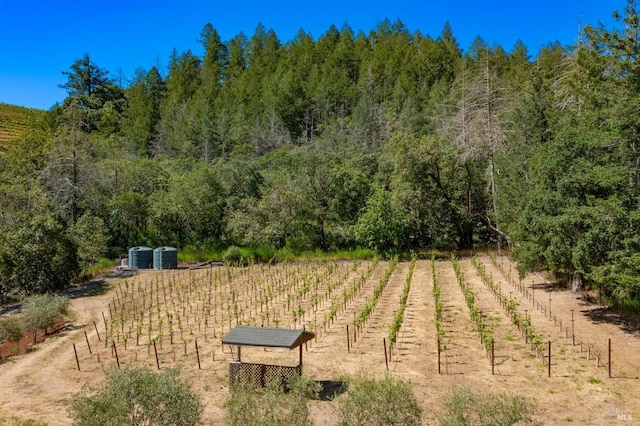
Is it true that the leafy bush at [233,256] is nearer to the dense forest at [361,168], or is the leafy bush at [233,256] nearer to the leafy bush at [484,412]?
the dense forest at [361,168]

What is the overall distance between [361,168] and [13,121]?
70.6 m

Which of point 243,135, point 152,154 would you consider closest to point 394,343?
point 243,135

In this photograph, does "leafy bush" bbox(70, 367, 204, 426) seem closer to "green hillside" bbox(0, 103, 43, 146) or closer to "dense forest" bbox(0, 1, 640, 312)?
"dense forest" bbox(0, 1, 640, 312)

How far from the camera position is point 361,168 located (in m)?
37.6

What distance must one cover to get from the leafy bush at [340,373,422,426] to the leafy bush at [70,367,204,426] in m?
2.63

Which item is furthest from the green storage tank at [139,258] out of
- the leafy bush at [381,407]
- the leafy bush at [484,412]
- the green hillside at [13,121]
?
the green hillside at [13,121]

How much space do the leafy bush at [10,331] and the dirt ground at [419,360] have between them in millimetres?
959

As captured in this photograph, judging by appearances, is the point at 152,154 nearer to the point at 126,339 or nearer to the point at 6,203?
the point at 6,203

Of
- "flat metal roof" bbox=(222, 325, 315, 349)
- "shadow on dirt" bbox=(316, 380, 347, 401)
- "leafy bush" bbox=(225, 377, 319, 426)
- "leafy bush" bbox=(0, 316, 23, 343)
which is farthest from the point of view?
"leafy bush" bbox=(0, 316, 23, 343)

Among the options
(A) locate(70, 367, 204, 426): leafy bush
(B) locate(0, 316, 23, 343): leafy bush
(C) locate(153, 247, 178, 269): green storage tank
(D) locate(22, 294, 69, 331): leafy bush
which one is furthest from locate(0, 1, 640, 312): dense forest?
(A) locate(70, 367, 204, 426): leafy bush

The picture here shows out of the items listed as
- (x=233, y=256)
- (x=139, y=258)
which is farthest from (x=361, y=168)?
(x=139, y=258)

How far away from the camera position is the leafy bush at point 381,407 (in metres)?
7.40

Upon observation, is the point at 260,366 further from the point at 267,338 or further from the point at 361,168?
the point at 361,168

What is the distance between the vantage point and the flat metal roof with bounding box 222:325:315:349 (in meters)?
11.1
